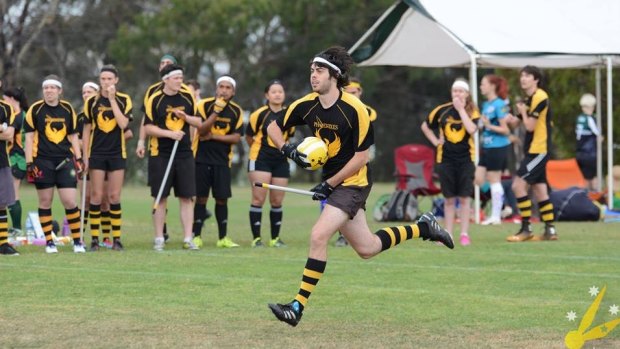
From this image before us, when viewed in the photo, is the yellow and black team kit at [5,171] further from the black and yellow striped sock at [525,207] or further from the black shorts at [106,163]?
the black and yellow striped sock at [525,207]

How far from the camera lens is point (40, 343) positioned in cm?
801

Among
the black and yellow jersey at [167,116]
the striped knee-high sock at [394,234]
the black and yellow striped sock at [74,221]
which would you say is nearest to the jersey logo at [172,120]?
the black and yellow jersey at [167,116]

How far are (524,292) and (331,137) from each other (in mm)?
2574

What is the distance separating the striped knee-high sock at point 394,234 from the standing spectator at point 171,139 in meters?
4.89

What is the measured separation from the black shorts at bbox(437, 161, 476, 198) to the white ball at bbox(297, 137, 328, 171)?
6208 mm

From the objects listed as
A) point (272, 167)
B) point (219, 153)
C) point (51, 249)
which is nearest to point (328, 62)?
point (51, 249)

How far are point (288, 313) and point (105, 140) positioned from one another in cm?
618

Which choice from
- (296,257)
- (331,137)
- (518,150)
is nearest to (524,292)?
(331,137)

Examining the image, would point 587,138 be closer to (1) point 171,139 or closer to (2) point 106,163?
(1) point 171,139

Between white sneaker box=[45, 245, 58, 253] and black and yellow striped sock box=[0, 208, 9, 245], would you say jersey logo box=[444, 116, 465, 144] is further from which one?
black and yellow striped sock box=[0, 208, 9, 245]

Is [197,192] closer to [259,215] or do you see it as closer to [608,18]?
[259,215]

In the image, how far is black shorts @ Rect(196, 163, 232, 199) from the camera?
605 inches

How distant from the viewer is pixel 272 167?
15188 mm

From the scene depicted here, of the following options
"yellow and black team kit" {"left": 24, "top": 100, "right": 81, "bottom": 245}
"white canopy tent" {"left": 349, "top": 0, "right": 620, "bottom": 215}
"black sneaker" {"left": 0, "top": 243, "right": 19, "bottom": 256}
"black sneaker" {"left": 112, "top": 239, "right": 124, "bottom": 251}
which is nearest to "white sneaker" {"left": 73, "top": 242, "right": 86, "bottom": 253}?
"yellow and black team kit" {"left": 24, "top": 100, "right": 81, "bottom": 245}
